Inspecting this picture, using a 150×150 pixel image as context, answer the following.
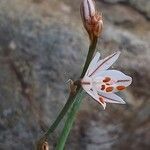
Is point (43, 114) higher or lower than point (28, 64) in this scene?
lower

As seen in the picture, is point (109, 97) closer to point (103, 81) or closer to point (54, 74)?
point (103, 81)

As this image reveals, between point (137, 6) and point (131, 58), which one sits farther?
A: point (137, 6)

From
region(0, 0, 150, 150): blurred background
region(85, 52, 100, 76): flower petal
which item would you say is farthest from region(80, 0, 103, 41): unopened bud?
region(0, 0, 150, 150): blurred background

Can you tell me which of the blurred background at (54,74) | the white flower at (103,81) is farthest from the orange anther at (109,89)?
the blurred background at (54,74)

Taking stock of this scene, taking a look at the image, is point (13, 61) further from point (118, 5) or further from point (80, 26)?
point (118, 5)

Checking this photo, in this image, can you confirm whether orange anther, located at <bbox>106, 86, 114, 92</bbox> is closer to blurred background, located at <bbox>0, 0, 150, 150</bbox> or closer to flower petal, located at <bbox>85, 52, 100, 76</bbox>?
flower petal, located at <bbox>85, 52, 100, 76</bbox>

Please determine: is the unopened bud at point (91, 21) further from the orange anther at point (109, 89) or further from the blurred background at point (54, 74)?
the blurred background at point (54, 74)

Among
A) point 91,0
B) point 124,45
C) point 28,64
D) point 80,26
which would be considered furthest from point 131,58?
point 91,0
